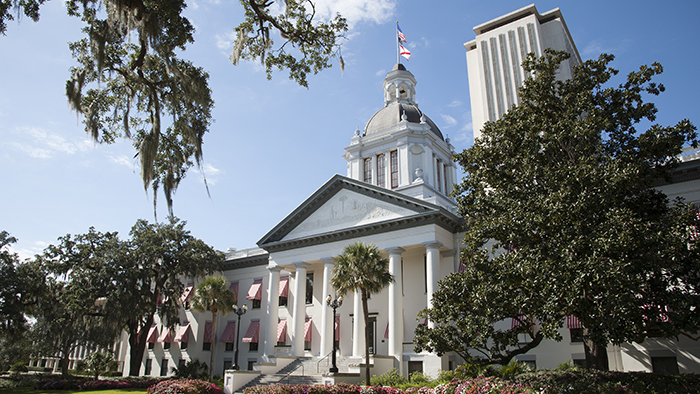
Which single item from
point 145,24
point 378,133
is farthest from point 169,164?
point 378,133

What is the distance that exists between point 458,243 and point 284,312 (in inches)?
589

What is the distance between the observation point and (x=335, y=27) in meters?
10.7

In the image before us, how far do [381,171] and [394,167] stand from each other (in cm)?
146

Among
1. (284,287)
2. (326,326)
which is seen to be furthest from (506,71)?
(284,287)

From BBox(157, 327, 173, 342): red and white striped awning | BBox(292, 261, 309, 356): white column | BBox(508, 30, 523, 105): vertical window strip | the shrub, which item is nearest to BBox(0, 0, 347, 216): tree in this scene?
the shrub

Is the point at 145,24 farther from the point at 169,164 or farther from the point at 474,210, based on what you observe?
the point at 474,210

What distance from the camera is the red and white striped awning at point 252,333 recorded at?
35.8 m

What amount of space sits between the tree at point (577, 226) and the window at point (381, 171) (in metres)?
23.4

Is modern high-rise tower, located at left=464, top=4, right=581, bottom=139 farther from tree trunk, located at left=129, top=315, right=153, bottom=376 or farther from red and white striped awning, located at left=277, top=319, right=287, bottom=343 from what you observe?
tree trunk, located at left=129, top=315, right=153, bottom=376

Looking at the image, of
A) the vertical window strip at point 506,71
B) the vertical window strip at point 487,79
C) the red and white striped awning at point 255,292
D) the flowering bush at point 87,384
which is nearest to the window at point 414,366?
the red and white striped awning at point 255,292

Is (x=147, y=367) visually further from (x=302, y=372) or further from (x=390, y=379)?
(x=390, y=379)

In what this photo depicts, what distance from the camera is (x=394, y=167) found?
41.5m

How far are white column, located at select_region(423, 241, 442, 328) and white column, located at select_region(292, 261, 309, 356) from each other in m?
9.12

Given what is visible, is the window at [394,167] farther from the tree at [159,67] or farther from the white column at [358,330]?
the tree at [159,67]
